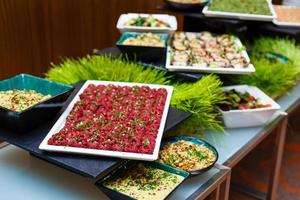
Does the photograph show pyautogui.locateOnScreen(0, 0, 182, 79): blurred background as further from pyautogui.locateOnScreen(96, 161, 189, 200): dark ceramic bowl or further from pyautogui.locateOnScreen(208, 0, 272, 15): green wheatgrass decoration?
pyautogui.locateOnScreen(96, 161, 189, 200): dark ceramic bowl

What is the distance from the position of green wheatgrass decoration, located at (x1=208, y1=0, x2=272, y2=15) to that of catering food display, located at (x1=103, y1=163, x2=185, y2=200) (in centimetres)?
99

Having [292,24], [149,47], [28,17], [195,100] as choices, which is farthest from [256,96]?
[28,17]

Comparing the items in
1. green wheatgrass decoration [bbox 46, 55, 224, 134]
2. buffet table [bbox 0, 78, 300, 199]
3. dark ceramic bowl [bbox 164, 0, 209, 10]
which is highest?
dark ceramic bowl [bbox 164, 0, 209, 10]

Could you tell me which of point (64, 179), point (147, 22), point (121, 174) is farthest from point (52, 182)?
point (147, 22)

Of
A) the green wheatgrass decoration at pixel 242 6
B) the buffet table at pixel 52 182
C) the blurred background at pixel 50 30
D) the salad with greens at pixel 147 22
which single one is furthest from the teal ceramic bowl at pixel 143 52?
the blurred background at pixel 50 30

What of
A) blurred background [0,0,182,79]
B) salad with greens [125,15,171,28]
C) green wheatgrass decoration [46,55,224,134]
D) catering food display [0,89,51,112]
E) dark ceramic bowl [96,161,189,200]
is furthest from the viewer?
blurred background [0,0,182,79]

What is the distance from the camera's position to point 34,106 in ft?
3.46

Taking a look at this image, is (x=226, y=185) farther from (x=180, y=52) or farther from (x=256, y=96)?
(x=180, y=52)

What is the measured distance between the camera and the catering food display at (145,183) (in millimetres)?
995

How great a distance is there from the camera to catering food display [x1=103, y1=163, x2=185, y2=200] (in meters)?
1.00

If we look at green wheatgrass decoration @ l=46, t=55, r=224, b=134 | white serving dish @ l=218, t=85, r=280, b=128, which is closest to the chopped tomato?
green wheatgrass decoration @ l=46, t=55, r=224, b=134

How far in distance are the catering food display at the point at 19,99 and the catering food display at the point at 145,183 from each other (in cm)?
29

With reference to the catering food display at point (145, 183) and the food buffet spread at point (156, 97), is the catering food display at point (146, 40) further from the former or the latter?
the catering food display at point (145, 183)

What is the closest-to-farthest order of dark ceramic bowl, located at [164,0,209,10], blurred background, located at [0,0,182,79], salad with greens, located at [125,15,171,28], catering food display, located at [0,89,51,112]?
catering food display, located at [0,89,51,112]
salad with greens, located at [125,15,171,28]
dark ceramic bowl, located at [164,0,209,10]
blurred background, located at [0,0,182,79]
